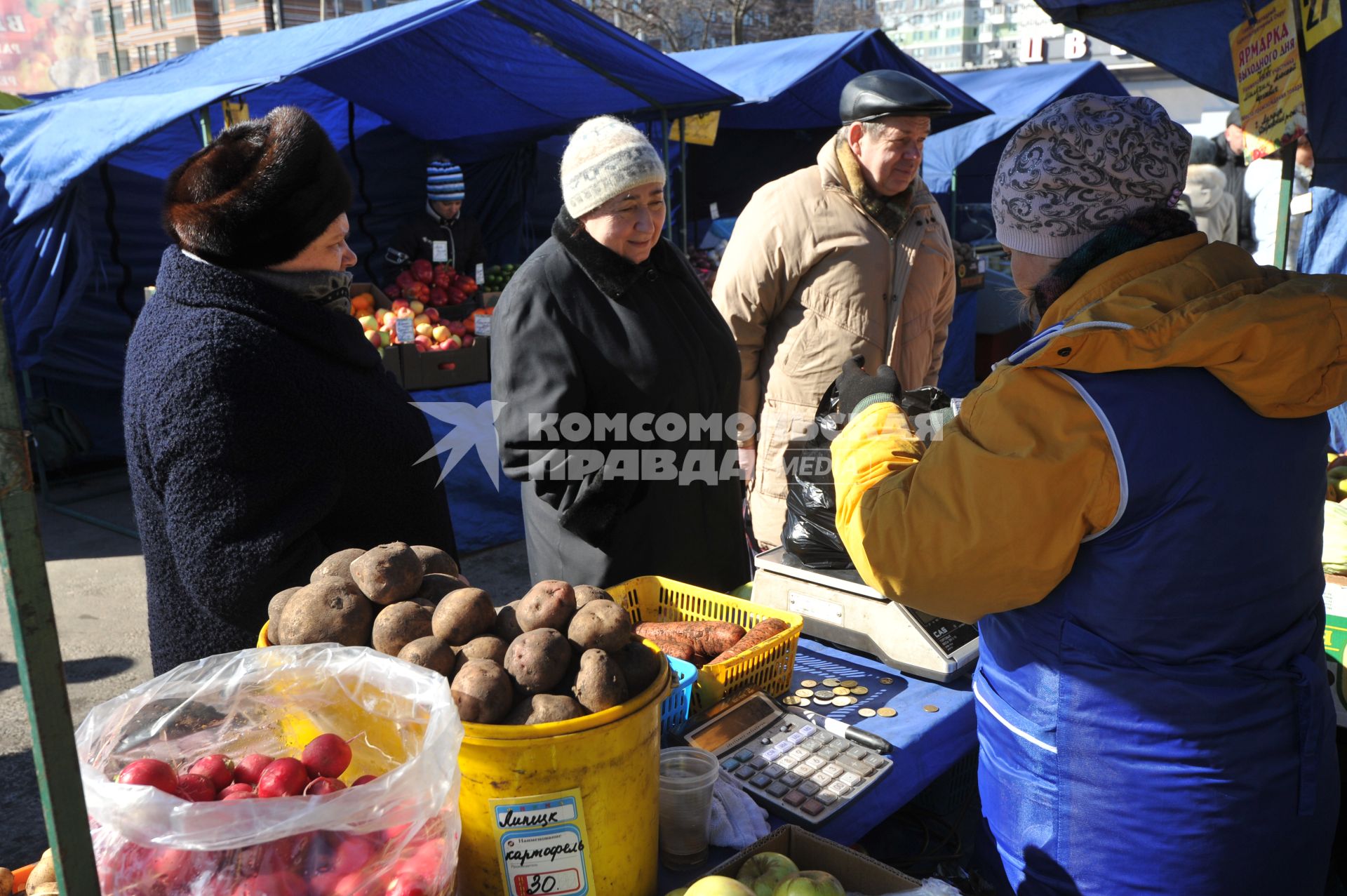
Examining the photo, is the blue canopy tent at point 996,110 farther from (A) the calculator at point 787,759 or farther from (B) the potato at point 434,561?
(B) the potato at point 434,561

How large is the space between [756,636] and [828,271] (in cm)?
166

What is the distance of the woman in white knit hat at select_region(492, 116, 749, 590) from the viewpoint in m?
2.52

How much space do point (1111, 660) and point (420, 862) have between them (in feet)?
3.26

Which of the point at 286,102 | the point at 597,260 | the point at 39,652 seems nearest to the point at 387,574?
the point at 39,652

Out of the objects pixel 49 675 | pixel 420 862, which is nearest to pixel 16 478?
pixel 49 675

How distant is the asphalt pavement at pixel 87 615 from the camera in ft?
10.9

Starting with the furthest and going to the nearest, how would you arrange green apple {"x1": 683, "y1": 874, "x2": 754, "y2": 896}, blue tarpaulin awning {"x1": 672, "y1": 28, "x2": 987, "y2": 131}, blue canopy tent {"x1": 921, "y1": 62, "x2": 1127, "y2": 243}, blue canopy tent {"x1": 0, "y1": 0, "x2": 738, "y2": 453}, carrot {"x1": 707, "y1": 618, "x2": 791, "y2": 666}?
blue canopy tent {"x1": 921, "y1": 62, "x2": 1127, "y2": 243}, blue tarpaulin awning {"x1": 672, "y1": 28, "x2": 987, "y2": 131}, blue canopy tent {"x1": 0, "y1": 0, "x2": 738, "y2": 453}, carrot {"x1": 707, "y1": 618, "x2": 791, "y2": 666}, green apple {"x1": 683, "y1": 874, "x2": 754, "y2": 896}

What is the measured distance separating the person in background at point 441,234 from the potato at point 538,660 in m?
5.92

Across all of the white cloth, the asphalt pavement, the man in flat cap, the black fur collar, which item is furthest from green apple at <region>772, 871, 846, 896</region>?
the asphalt pavement

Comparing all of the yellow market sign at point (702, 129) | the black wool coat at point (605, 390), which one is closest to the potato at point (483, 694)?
the black wool coat at point (605, 390)

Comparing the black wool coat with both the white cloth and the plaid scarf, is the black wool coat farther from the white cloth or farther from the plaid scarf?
the plaid scarf

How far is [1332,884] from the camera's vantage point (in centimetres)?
244

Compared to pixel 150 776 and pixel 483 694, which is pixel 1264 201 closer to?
pixel 483 694

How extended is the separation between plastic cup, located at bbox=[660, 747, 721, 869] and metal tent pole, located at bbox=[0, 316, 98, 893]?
78cm
